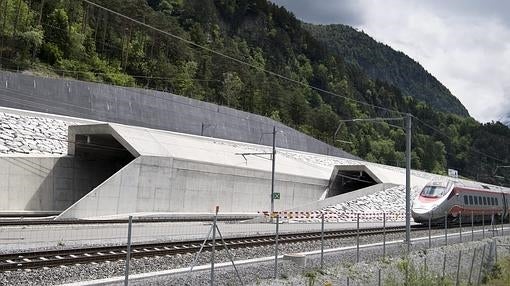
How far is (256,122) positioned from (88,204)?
1560 inches

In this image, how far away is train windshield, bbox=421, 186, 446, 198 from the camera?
37906 millimetres

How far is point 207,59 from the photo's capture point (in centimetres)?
11581

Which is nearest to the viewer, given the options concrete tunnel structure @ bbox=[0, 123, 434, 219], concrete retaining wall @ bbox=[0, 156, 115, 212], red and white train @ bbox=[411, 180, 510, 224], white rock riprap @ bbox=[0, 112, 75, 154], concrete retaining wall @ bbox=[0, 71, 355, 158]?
concrete retaining wall @ bbox=[0, 156, 115, 212]

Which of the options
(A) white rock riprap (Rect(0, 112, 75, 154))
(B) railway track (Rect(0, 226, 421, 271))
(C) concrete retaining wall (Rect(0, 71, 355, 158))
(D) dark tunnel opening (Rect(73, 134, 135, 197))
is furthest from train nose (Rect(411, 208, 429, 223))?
(C) concrete retaining wall (Rect(0, 71, 355, 158))

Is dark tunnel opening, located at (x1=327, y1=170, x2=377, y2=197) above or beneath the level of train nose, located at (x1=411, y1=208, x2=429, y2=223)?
above

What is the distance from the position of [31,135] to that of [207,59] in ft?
264

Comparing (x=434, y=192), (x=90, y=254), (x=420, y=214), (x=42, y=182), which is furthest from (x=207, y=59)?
(x=90, y=254)

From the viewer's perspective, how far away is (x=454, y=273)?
69.9 feet

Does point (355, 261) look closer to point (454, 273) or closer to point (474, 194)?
point (454, 273)

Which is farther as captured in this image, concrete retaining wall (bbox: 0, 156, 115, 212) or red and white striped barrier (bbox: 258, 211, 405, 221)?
red and white striped barrier (bbox: 258, 211, 405, 221)

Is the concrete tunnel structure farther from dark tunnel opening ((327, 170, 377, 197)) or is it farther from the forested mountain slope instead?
the forested mountain slope

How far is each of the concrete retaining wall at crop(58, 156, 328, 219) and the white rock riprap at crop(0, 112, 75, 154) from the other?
604 cm

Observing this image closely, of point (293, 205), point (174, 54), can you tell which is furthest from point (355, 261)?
point (174, 54)

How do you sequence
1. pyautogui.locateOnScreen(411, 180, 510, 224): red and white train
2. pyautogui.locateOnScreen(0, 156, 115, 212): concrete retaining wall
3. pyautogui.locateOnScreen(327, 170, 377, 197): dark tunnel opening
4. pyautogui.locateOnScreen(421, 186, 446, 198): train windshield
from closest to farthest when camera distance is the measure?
pyautogui.locateOnScreen(0, 156, 115, 212): concrete retaining wall < pyautogui.locateOnScreen(411, 180, 510, 224): red and white train < pyautogui.locateOnScreen(421, 186, 446, 198): train windshield < pyautogui.locateOnScreen(327, 170, 377, 197): dark tunnel opening
